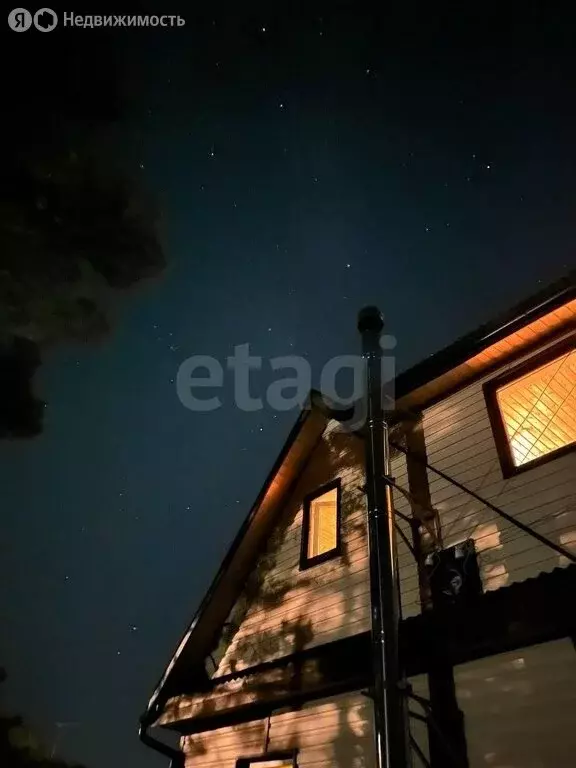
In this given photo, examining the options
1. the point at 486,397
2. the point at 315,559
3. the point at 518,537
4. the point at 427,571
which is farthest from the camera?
the point at 315,559

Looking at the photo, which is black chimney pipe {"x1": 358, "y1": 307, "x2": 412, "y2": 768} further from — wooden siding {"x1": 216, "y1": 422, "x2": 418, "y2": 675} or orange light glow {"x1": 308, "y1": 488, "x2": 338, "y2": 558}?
orange light glow {"x1": 308, "y1": 488, "x2": 338, "y2": 558}

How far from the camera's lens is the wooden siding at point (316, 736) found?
23.7ft

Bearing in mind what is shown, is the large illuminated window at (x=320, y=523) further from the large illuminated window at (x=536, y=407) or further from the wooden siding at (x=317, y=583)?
the large illuminated window at (x=536, y=407)

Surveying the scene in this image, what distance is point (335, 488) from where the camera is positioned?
10227 millimetres

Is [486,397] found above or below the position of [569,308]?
below

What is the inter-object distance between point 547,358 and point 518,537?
8.81 feet

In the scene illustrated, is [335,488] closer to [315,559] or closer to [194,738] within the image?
[315,559]

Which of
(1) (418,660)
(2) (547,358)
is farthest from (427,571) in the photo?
(2) (547,358)

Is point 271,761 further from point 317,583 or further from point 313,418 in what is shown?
point 313,418

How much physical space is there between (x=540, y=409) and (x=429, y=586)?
314 cm

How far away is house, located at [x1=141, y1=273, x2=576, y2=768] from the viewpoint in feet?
19.8

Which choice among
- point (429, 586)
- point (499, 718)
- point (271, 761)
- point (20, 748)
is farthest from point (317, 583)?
point (20, 748)

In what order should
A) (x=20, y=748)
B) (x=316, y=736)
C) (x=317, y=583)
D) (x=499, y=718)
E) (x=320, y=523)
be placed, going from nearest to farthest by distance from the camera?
(x=499, y=718)
(x=316, y=736)
(x=317, y=583)
(x=320, y=523)
(x=20, y=748)

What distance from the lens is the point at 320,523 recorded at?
34.4ft
